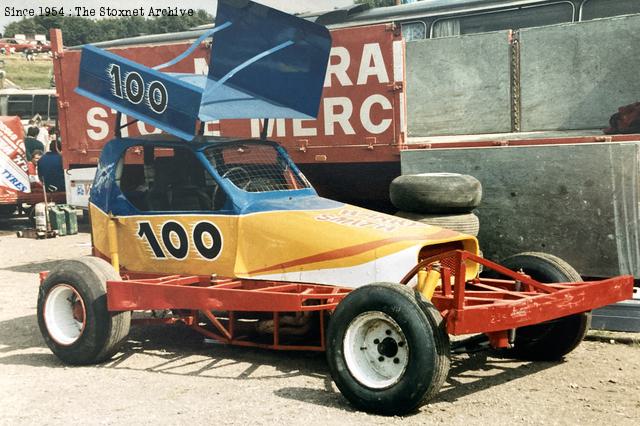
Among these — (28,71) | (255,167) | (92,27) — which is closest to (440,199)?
(255,167)

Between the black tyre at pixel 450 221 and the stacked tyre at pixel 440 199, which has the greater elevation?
the stacked tyre at pixel 440 199

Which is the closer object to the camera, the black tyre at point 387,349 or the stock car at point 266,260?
the black tyre at point 387,349

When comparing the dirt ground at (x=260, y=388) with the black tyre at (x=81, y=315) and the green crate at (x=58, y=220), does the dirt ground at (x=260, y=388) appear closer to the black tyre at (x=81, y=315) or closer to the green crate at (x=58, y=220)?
the black tyre at (x=81, y=315)

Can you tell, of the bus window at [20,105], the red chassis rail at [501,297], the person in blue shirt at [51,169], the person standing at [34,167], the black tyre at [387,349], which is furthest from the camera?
the bus window at [20,105]

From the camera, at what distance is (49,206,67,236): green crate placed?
1531 cm

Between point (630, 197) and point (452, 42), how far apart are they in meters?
4.32

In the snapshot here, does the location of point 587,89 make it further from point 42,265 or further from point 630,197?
point 42,265

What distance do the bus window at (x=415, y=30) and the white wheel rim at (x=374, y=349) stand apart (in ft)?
28.0

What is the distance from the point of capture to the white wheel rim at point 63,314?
652cm

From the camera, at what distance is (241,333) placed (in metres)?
6.67

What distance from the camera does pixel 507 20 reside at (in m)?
12.2

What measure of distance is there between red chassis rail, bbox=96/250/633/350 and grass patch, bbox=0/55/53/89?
54.8 m

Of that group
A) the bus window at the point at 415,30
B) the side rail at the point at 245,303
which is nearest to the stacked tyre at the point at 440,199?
the side rail at the point at 245,303

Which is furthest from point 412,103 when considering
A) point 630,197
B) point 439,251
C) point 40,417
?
point 40,417
